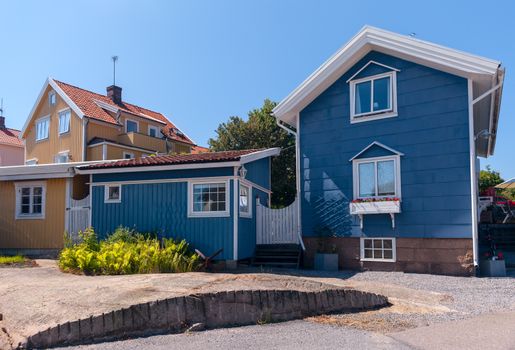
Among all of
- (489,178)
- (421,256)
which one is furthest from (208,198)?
→ (489,178)

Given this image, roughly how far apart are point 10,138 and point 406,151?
107ft

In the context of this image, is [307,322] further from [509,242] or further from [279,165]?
[279,165]

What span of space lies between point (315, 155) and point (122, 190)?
6306mm

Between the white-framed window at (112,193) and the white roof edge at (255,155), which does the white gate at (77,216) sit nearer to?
the white-framed window at (112,193)

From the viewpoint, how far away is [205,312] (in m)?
6.89

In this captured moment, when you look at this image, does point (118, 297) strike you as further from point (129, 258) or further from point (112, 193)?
point (112, 193)

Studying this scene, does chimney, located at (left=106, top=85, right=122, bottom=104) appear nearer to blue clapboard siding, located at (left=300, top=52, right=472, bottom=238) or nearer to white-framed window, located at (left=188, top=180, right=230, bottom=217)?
blue clapboard siding, located at (left=300, top=52, right=472, bottom=238)

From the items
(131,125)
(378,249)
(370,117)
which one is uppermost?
(131,125)

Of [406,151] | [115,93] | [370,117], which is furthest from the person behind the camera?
[115,93]

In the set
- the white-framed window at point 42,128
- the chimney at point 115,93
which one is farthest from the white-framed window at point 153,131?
the white-framed window at point 42,128

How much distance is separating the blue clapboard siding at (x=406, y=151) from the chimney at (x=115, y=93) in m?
20.4

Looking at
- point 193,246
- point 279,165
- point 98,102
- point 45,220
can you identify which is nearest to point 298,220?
point 193,246

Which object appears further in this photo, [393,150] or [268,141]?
[268,141]

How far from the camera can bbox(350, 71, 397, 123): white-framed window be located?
44.9ft
